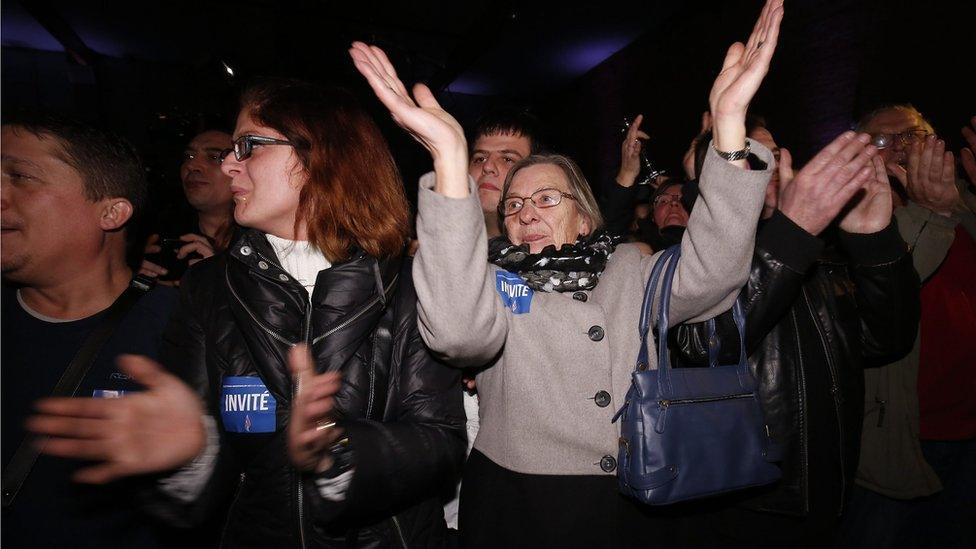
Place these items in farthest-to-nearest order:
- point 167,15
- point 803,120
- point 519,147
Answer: point 167,15
point 803,120
point 519,147

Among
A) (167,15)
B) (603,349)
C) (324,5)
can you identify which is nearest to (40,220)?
(603,349)

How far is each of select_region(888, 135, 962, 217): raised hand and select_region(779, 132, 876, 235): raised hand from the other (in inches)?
42.5

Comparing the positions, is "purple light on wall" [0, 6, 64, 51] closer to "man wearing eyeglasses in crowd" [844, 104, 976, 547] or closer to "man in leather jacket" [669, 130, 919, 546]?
"man in leather jacket" [669, 130, 919, 546]

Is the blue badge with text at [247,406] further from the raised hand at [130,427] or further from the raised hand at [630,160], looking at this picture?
the raised hand at [630,160]

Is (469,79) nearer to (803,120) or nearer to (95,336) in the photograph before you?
(803,120)

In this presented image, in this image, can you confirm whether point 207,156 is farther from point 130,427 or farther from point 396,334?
point 130,427

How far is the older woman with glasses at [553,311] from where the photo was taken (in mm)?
1307

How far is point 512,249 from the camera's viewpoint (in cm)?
179

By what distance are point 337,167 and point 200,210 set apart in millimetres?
1926

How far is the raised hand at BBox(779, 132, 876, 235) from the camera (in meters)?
1.52

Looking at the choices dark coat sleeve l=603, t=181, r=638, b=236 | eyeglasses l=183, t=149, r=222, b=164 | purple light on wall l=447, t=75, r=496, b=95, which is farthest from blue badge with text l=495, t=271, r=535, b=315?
purple light on wall l=447, t=75, r=496, b=95

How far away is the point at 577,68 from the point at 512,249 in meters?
7.79

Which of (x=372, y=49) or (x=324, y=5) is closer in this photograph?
(x=372, y=49)

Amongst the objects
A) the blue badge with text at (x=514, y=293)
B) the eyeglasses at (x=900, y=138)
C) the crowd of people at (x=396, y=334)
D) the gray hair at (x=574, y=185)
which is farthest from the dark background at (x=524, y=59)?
the blue badge with text at (x=514, y=293)
